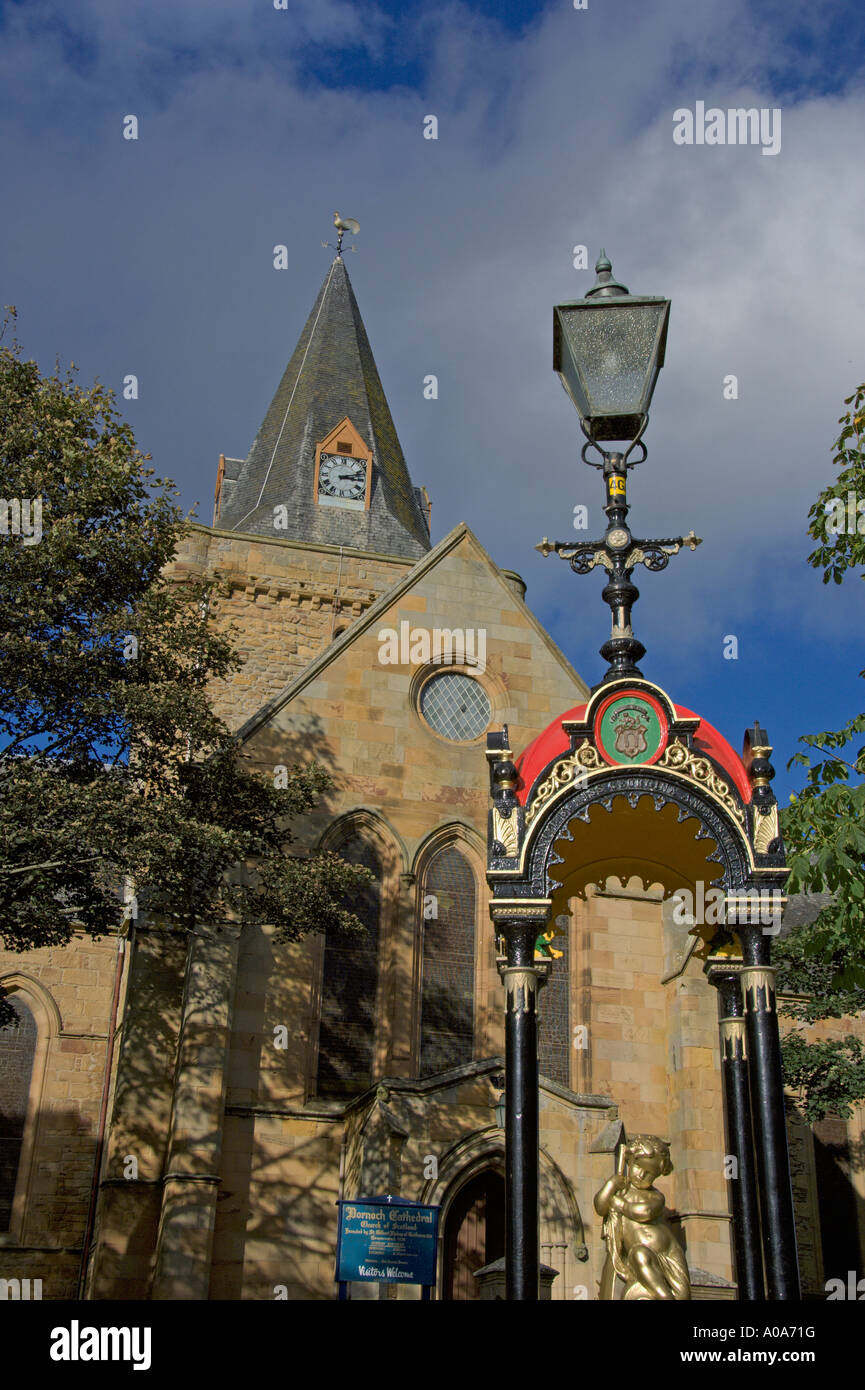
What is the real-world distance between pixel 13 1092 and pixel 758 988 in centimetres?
1922

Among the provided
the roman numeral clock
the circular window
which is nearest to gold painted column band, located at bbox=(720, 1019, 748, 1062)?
the circular window

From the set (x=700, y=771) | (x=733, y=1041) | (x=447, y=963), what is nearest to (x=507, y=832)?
(x=700, y=771)

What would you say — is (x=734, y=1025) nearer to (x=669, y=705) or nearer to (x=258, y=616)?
(x=669, y=705)

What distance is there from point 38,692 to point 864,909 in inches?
387

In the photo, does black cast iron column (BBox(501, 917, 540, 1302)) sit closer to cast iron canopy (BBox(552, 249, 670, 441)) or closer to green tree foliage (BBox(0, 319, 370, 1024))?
cast iron canopy (BBox(552, 249, 670, 441))

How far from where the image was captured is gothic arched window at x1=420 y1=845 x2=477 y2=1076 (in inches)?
790

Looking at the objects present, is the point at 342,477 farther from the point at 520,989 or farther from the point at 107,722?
the point at 520,989

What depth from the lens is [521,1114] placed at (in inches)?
360

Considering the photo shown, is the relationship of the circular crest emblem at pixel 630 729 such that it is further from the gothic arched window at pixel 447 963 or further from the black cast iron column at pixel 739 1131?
the gothic arched window at pixel 447 963

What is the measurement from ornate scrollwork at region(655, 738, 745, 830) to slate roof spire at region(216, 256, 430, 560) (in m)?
28.3

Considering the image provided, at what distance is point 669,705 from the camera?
10.4 meters
